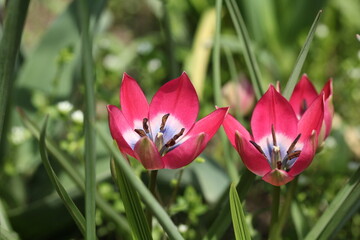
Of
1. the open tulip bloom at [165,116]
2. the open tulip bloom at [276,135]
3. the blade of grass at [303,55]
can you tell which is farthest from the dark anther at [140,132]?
the blade of grass at [303,55]

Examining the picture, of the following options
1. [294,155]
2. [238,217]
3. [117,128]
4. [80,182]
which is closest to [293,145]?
[294,155]

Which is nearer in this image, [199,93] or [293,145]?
[293,145]

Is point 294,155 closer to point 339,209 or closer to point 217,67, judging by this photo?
point 339,209

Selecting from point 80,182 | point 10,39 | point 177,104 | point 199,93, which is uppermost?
point 10,39

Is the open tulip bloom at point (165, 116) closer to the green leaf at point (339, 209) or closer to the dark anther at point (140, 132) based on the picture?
the dark anther at point (140, 132)

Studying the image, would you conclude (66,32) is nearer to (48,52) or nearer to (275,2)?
(48,52)

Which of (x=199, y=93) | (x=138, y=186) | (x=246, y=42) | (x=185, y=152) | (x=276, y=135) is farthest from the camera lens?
(x=199, y=93)

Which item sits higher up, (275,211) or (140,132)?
(140,132)
